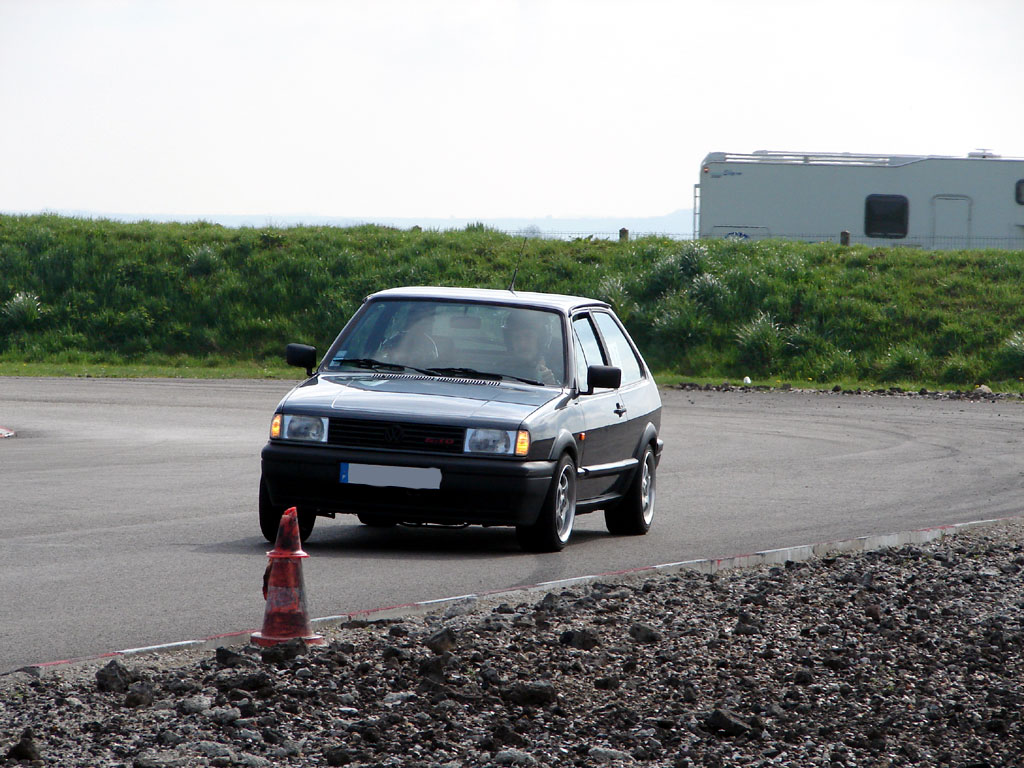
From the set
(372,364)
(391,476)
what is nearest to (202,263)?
(372,364)

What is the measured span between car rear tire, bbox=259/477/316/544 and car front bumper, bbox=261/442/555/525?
21 centimetres

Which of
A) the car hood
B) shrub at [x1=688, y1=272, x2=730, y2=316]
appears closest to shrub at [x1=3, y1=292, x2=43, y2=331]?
shrub at [x1=688, y1=272, x2=730, y2=316]

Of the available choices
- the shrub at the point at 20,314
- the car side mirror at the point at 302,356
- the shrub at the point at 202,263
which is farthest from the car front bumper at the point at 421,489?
the shrub at the point at 202,263

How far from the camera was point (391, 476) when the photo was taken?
944 centimetres

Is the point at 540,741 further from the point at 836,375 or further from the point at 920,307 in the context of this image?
the point at 920,307

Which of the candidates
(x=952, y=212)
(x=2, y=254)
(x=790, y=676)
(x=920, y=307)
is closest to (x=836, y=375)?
(x=920, y=307)

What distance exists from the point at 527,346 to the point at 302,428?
1.76m

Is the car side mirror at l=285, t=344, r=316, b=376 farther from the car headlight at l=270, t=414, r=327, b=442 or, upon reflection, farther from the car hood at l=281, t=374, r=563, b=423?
the car headlight at l=270, t=414, r=327, b=442

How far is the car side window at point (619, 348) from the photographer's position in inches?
457

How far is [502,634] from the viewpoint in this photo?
6.84 m

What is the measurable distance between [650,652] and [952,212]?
122 ft

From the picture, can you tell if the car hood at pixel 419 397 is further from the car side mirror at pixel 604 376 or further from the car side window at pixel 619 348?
the car side window at pixel 619 348

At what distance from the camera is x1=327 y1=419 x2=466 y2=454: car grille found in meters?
9.47

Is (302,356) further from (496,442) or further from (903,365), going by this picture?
(903,365)
